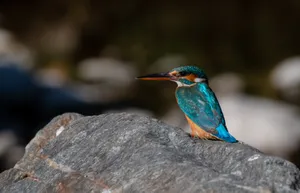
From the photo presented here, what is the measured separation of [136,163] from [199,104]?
1768 mm

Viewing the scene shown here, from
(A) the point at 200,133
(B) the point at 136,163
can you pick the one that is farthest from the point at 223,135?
(B) the point at 136,163

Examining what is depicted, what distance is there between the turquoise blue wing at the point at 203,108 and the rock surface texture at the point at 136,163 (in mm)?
586

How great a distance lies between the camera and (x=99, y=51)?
2169 centimetres

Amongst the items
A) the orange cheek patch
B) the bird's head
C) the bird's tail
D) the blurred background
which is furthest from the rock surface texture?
the blurred background

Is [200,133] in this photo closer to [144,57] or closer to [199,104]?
[199,104]

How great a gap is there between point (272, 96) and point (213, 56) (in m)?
2.69

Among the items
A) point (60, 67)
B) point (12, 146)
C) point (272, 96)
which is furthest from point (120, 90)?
point (12, 146)

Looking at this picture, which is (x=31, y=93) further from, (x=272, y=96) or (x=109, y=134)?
(x=109, y=134)

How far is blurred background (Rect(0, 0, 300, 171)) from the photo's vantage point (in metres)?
16.9

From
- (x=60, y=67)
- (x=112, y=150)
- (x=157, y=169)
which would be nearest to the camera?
(x=157, y=169)

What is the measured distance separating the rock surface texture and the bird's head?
1141mm

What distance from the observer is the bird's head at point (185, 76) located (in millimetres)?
7004

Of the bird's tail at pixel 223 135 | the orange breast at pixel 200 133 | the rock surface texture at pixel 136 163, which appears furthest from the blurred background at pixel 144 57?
the rock surface texture at pixel 136 163

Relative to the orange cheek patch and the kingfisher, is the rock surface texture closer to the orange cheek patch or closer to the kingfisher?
the kingfisher
